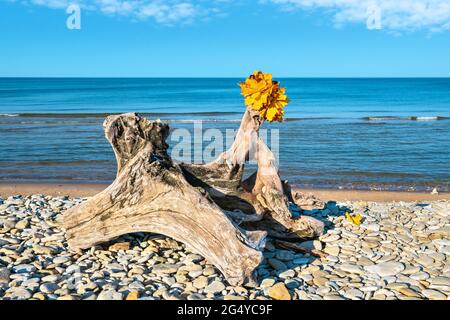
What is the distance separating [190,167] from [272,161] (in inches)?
47.1

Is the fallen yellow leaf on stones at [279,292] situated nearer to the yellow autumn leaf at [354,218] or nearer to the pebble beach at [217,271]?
the pebble beach at [217,271]

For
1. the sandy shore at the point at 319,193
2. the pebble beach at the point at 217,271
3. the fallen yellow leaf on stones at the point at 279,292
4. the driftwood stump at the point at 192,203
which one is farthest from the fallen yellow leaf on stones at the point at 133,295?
the sandy shore at the point at 319,193

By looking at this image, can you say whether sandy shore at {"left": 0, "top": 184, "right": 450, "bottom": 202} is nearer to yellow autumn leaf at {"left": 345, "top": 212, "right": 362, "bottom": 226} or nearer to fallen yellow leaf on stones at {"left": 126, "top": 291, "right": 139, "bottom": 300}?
yellow autumn leaf at {"left": 345, "top": 212, "right": 362, "bottom": 226}

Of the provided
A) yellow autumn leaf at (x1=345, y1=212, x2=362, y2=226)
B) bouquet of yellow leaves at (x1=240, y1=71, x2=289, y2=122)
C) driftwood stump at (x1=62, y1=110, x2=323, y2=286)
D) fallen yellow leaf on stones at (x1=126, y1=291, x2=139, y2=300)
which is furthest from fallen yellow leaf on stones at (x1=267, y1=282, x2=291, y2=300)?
yellow autumn leaf at (x1=345, y1=212, x2=362, y2=226)

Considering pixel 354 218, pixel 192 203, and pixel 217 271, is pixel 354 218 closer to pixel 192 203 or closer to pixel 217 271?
pixel 217 271

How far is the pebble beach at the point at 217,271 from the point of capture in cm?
479

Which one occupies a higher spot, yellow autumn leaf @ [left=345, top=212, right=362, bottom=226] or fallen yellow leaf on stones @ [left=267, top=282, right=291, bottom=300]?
yellow autumn leaf @ [left=345, top=212, right=362, bottom=226]

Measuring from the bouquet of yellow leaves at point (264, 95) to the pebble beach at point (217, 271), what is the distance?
1859 mm

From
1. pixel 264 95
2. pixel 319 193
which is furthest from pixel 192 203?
pixel 319 193

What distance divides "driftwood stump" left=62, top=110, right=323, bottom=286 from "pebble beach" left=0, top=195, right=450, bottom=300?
316 millimetres

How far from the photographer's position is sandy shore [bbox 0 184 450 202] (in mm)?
10719

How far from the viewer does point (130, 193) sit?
5441mm
